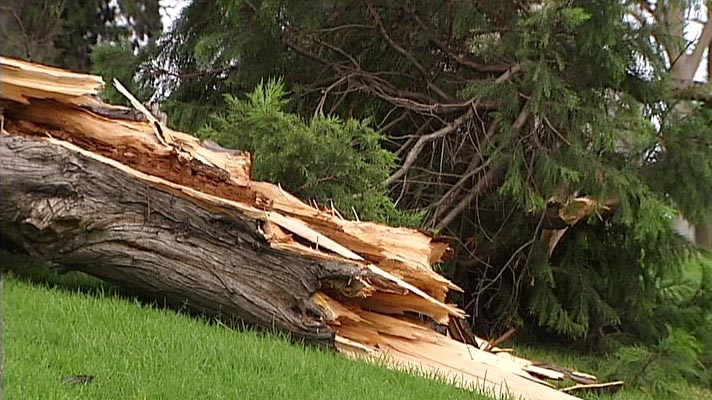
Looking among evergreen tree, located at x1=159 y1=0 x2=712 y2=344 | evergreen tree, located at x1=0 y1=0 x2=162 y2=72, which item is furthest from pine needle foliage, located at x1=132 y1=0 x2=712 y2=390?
evergreen tree, located at x1=0 y1=0 x2=162 y2=72

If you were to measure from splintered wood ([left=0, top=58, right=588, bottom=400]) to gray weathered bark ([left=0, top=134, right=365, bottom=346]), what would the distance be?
0.08 meters

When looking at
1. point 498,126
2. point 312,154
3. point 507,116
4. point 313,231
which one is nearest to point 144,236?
point 313,231

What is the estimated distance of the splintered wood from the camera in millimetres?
4586

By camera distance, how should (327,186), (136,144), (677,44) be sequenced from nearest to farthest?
(136,144)
(327,186)
(677,44)

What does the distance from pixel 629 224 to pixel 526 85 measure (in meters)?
1.53

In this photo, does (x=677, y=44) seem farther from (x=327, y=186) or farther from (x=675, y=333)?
(x=327, y=186)

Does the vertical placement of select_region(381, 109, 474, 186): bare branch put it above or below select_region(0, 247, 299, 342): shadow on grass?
above

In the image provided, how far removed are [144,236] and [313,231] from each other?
100 centimetres

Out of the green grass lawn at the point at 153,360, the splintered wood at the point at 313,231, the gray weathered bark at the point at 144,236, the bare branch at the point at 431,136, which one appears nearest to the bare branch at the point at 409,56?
the bare branch at the point at 431,136

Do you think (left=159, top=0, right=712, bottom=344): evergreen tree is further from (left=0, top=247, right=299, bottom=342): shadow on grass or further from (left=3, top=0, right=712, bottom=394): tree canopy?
(left=0, top=247, right=299, bottom=342): shadow on grass

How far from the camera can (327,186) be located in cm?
615

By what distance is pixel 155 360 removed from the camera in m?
3.62

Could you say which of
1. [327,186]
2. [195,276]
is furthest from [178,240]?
[327,186]

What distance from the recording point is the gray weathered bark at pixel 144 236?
14.9ft
